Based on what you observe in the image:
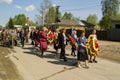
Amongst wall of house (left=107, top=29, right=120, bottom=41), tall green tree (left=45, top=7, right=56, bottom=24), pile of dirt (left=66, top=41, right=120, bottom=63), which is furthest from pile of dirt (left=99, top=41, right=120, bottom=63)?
tall green tree (left=45, top=7, right=56, bottom=24)

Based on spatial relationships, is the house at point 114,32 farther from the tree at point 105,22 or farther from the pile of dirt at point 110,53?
the tree at point 105,22

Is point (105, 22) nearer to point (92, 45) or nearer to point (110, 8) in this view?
point (110, 8)

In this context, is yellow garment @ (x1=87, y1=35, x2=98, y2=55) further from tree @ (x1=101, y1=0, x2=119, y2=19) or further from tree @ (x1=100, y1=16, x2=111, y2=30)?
tree @ (x1=101, y1=0, x2=119, y2=19)

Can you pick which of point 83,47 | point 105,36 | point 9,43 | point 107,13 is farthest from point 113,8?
point 83,47

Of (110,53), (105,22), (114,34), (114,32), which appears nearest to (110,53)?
(110,53)

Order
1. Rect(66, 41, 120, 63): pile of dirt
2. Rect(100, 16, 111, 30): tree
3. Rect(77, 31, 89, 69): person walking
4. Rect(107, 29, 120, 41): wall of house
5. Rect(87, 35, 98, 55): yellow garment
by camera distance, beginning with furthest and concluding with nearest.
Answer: Rect(100, 16, 111, 30): tree
Rect(107, 29, 120, 41): wall of house
Rect(66, 41, 120, 63): pile of dirt
Rect(87, 35, 98, 55): yellow garment
Rect(77, 31, 89, 69): person walking

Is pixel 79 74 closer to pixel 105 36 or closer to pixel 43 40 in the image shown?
pixel 43 40

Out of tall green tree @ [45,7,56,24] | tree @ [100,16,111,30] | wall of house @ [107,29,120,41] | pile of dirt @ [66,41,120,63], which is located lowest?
pile of dirt @ [66,41,120,63]

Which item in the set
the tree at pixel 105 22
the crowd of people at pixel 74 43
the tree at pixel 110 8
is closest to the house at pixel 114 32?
the crowd of people at pixel 74 43

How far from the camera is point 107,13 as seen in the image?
294ft

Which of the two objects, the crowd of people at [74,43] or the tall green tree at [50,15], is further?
the tall green tree at [50,15]

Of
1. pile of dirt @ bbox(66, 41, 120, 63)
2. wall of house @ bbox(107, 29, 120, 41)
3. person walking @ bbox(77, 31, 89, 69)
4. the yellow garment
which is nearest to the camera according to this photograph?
person walking @ bbox(77, 31, 89, 69)

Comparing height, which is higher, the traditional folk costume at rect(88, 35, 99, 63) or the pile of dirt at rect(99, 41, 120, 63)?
the traditional folk costume at rect(88, 35, 99, 63)

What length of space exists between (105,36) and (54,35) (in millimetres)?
29838
